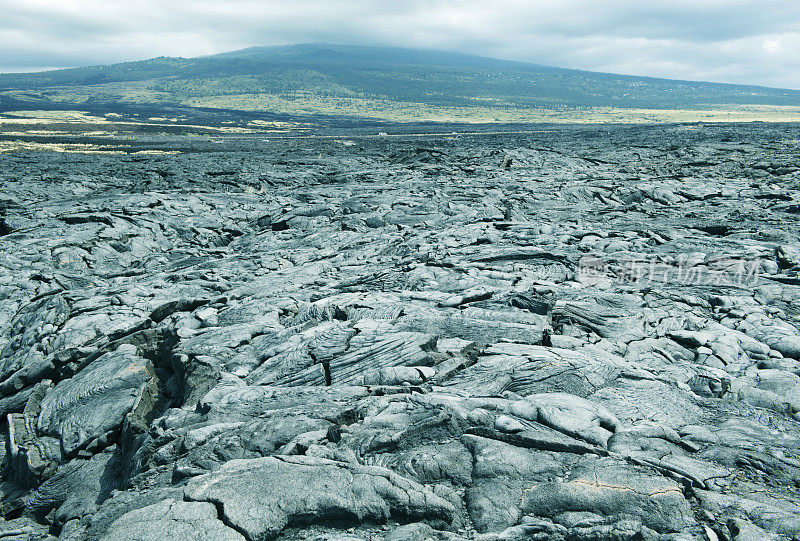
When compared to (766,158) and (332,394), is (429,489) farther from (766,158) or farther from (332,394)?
(766,158)

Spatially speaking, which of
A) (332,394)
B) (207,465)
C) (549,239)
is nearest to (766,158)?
(549,239)

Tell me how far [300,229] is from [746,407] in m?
15.2

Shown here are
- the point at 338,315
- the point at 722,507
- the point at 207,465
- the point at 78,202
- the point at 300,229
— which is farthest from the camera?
the point at 78,202

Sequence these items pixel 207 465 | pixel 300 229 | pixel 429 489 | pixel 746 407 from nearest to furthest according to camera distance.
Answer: pixel 429 489 → pixel 207 465 → pixel 746 407 → pixel 300 229

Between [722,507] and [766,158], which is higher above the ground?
[766,158]

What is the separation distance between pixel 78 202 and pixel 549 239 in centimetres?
1946

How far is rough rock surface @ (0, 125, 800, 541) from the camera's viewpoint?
14.7ft

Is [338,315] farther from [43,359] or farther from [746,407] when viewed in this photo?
[746,407]

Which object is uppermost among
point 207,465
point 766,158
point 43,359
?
point 766,158

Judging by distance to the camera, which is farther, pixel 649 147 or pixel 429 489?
pixel 649 147

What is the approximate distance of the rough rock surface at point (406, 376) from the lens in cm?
449

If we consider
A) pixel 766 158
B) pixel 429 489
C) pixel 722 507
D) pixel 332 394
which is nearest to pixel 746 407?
pixel 722 507

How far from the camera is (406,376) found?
707cm

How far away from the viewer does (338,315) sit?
9.70 m
